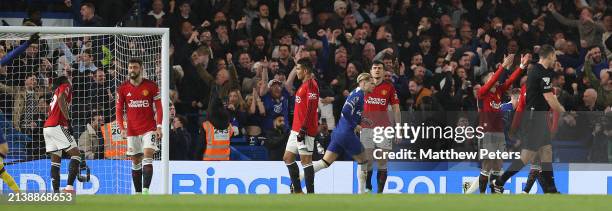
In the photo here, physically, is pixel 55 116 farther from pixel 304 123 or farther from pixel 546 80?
pixel 546 80

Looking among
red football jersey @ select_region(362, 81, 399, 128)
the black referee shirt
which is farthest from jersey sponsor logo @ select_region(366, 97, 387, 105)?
the black referee shirt

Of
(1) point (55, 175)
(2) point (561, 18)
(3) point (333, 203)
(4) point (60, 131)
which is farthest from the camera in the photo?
(2) point (561, 18)

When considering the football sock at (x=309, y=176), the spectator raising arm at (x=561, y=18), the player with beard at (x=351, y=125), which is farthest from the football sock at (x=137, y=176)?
the spectator raising arm at (x=561, y=18)

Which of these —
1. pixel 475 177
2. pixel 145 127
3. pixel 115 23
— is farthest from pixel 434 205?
pixel 115 23

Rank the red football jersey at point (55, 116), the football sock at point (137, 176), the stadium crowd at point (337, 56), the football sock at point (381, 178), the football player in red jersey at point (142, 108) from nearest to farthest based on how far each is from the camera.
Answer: the football player in red jersey at point (142, 108), the football sock at point (137, 176), the football sock at point (381, 178), the red football jersey at point (55, 116), the stadium crowd at point (337, 56)

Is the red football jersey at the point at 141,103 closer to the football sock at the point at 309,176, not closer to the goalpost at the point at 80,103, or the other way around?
the goalpost at the point at 80,103

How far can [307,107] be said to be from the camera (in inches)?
659

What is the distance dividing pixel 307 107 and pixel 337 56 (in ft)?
17.3

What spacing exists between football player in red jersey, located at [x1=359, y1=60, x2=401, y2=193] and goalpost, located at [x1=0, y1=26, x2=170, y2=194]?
3039 mm

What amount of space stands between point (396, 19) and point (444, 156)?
14.5ft

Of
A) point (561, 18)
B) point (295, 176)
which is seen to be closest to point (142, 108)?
point (295, 176)

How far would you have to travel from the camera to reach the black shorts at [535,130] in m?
16.1

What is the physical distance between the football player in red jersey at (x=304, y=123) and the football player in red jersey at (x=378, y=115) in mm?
974

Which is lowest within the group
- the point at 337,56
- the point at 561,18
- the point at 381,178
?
the point at 381,178
